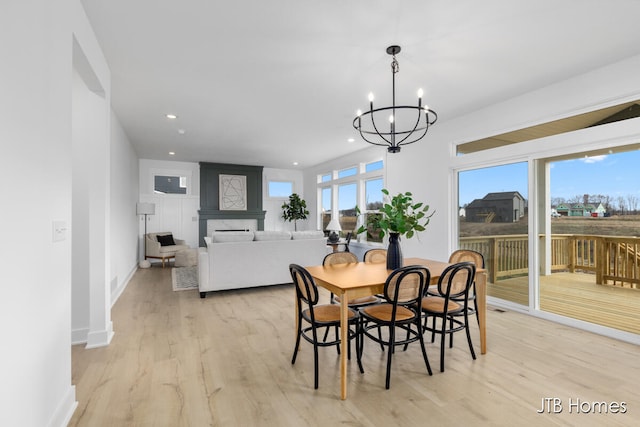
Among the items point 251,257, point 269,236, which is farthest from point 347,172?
point 251,257

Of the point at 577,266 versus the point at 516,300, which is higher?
the point at 577,266

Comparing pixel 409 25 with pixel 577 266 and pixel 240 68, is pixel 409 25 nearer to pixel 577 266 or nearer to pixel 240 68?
pixel 240 68

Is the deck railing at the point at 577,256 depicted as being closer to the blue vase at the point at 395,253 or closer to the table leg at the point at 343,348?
the blue vase at the point at 395,253

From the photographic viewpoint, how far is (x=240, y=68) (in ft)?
10.3

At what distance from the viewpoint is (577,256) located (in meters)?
3.49

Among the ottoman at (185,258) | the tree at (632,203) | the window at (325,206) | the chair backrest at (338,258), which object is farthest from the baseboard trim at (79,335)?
the window at (325,206)

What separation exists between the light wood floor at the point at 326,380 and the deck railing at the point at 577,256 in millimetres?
677

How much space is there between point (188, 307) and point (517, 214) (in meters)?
4.45

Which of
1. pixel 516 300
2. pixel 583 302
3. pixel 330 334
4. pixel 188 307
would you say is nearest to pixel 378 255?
pixel 330 334

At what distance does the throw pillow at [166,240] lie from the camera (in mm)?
7457

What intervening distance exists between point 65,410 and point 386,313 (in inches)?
84.2

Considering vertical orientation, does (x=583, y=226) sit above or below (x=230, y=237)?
above

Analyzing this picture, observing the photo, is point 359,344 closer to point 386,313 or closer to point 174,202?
point 386,313

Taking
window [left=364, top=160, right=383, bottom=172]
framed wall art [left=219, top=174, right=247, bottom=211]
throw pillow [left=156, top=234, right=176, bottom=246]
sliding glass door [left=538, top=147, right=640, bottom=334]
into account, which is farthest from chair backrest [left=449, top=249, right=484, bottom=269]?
framed wall art [left=219, top=174, right=247, bottom=211]
